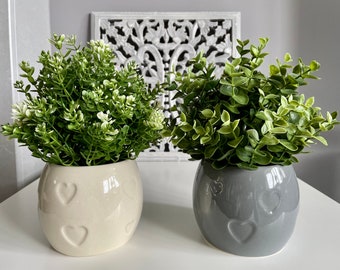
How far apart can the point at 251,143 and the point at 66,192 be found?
0.26 metres

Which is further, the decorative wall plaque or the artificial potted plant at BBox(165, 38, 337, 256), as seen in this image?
the decorative wall plaque

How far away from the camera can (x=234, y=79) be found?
421mm

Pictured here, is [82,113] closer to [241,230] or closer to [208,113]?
[208,113]

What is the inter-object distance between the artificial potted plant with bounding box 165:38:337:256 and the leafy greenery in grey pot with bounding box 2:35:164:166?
0.24 ft

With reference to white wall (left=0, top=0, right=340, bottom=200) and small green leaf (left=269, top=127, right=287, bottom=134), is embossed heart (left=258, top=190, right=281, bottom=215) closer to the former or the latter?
small green leaf (left=269, top=127, right=287, bottom=134)

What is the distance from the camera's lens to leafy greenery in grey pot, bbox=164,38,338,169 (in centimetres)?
41

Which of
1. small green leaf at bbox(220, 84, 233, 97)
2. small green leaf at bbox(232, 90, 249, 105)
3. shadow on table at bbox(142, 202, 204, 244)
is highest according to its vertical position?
small green leaf at bbox(220, 84, 233, 97)

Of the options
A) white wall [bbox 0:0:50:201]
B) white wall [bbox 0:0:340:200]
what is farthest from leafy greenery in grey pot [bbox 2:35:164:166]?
white wall [bbox 0:0:340:200]

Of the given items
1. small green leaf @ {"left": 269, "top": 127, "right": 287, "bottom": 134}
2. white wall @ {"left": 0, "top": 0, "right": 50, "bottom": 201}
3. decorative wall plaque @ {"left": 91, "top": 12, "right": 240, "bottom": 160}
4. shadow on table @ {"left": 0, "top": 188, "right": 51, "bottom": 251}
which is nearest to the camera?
small green leaf @ {"left": 269, "top": 127, "right": 287, "bottom": 134}

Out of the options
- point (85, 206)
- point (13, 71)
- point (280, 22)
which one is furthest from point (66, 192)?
point (280, 22)

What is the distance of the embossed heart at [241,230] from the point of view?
1.43 feet

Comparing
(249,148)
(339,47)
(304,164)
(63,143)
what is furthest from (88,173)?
(339,47)

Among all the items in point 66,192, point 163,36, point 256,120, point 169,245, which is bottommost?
point 169,245

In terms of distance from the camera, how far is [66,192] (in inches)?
17.2
